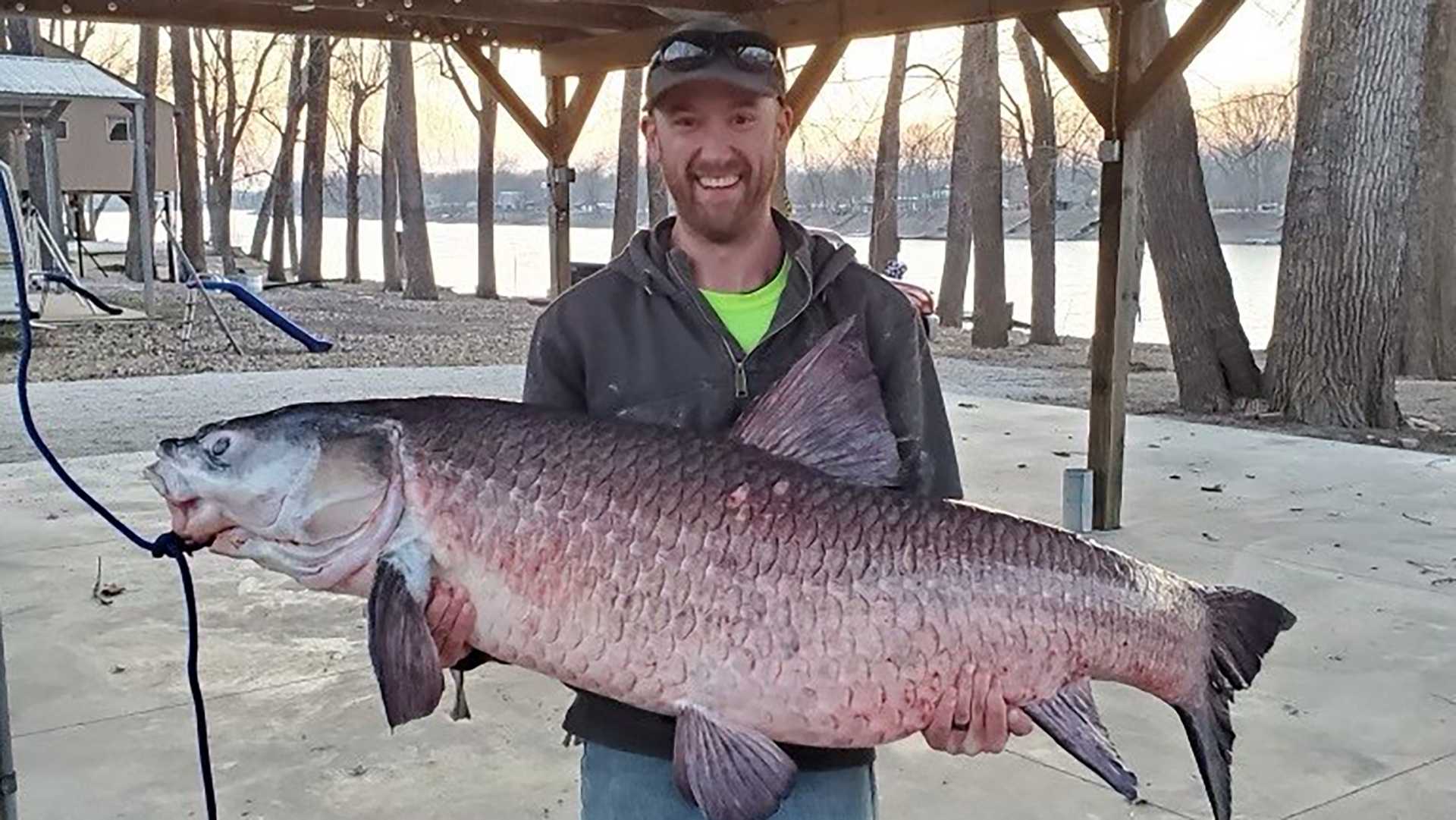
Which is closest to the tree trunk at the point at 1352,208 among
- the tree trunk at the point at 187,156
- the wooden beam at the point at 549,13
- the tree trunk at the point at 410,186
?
the wooden beam at the point at 549,13

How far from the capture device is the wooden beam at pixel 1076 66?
21.5 ft

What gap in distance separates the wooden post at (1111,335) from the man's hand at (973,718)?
496cm

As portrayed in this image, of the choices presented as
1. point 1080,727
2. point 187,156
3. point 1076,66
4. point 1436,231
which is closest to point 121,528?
point 1080,727

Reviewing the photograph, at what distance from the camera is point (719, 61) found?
6.84 feet

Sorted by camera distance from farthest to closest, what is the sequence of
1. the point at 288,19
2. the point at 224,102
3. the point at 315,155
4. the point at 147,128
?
the point at 224,102
the point at 315,155
the point at 147,128
the point at 288,19

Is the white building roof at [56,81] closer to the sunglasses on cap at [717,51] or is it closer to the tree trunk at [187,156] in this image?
the tree trunk at [187,156]

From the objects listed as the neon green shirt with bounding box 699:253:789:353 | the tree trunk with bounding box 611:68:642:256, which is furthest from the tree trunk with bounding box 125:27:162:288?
the neon green shirt with bounding box 699:253:789:353

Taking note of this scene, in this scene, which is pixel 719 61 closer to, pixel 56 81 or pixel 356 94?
pixel 56 81

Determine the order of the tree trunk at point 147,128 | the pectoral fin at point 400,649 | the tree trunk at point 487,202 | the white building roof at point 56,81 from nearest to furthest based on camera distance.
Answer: the pectoral fin at point 400,649 → the white building roof at point 56,81 → the tree trunk at point 147,128 → the tree trunk at point 487,202

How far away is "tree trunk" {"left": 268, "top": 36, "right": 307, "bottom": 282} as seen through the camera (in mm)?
33094

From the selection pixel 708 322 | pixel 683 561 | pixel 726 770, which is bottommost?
pixel 726 770

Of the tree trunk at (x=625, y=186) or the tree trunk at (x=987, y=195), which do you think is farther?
the tree trunk at (x=625, y=186)

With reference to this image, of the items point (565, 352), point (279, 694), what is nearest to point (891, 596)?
point (565, 352)

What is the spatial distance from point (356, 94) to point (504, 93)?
2593 cm
